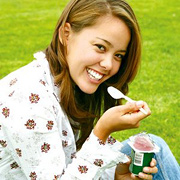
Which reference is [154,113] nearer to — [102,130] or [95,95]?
[95,95]

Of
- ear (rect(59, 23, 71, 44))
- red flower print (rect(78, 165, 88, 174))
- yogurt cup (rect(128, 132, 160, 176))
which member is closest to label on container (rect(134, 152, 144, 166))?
yogurt cup (rect(128, 132, 160, 176))

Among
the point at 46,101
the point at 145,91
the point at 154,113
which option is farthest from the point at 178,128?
the point at 46,101

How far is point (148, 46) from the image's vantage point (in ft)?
19.2

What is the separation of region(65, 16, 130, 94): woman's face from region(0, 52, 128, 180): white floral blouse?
215mm

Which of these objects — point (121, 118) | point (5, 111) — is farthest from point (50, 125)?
point (121, 118)

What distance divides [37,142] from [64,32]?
2.06 ft

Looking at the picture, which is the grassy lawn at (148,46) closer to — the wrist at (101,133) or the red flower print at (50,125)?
the wrist at (101,133)

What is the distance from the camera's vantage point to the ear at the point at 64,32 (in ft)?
6.73

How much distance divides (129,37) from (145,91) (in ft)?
7.71

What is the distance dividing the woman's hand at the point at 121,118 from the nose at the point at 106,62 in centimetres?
26

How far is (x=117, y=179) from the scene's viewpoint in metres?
2.24

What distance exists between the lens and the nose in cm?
196

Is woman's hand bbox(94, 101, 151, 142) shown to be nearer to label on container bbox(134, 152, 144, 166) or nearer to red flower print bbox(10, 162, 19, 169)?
label on container bbox(134, 152, 144, 166)

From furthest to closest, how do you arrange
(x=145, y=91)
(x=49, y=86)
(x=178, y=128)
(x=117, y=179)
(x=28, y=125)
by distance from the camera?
(x=145, y=91) → (x=178, y=128) → (x=117, y=179) → (x=49, y=86) → (x=28, y=125)
